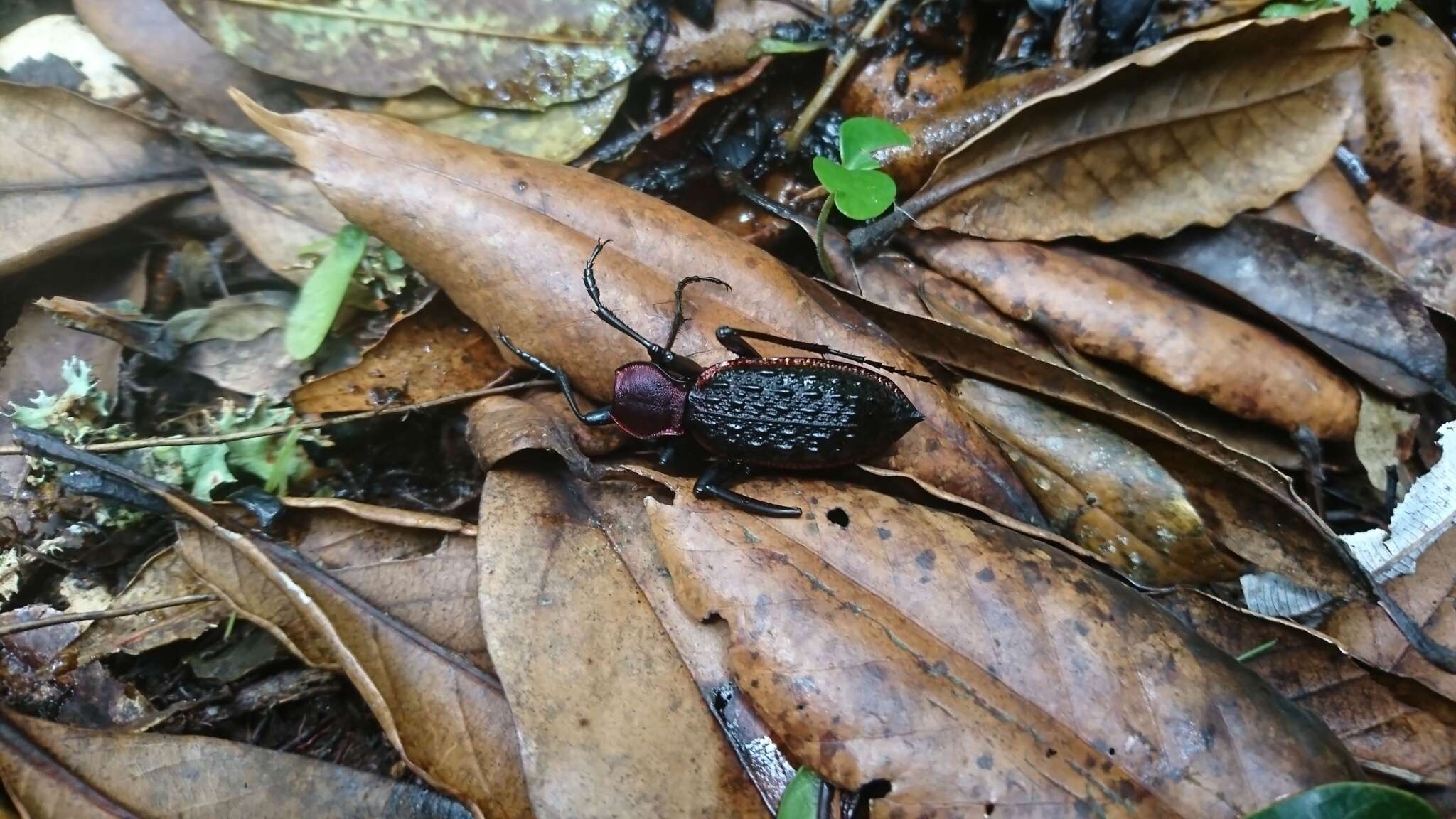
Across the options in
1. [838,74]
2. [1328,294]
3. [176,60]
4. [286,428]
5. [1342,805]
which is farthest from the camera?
[838,74]

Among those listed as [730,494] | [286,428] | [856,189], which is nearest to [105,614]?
[286,428]

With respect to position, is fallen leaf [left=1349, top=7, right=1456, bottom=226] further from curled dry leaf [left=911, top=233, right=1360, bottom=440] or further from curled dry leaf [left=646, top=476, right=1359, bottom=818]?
curled dry leaf [left=646, top=476, right=1359, bottom=818]

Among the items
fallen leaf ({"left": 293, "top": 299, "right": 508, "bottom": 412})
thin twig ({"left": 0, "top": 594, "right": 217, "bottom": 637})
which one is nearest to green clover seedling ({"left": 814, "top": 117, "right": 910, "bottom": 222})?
fallen leaf ({"left": 293, "top": 299, "right": 508, "bottom": 412})

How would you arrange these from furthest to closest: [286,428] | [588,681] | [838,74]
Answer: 1. [838,74]
2. [286,428]
3. [588,681]

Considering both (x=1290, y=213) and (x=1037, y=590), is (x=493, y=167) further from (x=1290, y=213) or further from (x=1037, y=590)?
(x=1290, y=213)

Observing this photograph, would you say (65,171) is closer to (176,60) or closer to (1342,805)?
(176,60)

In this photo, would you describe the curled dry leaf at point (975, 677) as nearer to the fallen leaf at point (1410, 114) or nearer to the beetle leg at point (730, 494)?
the beetle leg at point (730, 494)

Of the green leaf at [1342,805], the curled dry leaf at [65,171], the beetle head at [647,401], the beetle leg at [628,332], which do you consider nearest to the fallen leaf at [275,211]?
the curled dry leaf at [65,171]
